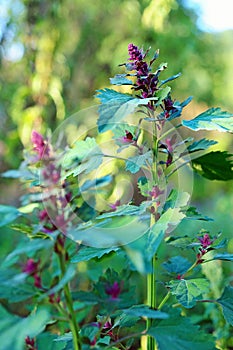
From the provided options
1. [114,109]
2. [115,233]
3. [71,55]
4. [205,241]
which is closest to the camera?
[115,233]

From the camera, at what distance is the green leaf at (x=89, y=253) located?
48cm

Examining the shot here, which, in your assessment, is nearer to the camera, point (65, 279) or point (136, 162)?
point (65, 279)

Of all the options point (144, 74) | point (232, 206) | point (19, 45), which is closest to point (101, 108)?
point (144, 74)

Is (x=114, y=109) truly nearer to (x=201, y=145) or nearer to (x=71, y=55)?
(x=201, y=145)

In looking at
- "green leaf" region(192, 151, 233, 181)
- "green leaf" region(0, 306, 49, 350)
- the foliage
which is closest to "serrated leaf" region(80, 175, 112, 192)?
the foliage

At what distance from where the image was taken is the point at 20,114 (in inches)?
75.7

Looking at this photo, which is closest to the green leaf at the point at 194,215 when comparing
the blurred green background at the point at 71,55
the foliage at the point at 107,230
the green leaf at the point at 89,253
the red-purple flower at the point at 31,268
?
the foliage at the point at 107,230

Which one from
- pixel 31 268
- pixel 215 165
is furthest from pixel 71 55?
pixel 31 268

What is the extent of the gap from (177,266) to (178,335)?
0.21 m

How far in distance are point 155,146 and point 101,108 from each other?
0.32 ft

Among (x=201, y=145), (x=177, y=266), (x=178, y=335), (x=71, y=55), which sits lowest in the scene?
(x=178, y=335)

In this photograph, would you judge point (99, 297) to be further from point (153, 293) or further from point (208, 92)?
point (208, 92)

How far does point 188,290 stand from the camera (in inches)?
20.7

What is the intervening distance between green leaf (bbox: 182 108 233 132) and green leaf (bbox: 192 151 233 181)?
72mm
